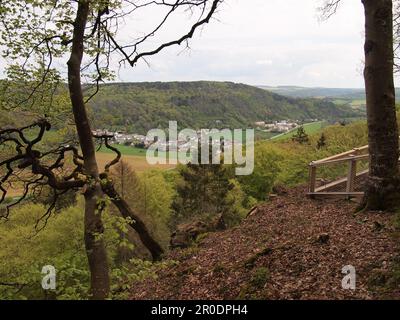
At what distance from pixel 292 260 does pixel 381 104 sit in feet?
11.4

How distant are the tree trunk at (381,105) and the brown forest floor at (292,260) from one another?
0.57 meters

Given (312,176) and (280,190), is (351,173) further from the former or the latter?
(280,190)

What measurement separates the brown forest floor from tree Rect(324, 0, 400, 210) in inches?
22.5

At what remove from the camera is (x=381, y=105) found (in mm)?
7469

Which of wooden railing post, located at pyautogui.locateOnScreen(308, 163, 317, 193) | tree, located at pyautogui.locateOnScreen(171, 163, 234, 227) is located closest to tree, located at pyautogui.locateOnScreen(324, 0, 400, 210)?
wooden railing post, located at pyautogui.locateOnScreen(308, 163, 317, 193)

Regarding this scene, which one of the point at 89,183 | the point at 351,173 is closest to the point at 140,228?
the point at 89,183

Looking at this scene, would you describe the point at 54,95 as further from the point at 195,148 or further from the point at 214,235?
the point at 195,148

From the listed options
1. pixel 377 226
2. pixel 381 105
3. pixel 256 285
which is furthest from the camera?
pixel 381 105

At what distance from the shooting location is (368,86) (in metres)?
7.54

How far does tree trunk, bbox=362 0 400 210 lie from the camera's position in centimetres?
730

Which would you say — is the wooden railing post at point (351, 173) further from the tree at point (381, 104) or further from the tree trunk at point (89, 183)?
the tree trunk at point (89, 183)

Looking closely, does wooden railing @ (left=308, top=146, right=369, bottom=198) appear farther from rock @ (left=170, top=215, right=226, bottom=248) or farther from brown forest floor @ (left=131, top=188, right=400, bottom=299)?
rock @ (left=170, top=215, right=226, bottom=248)

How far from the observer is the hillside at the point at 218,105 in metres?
115

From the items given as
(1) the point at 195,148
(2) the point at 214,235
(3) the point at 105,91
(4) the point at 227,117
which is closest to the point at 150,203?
(1) the point at 195,148
